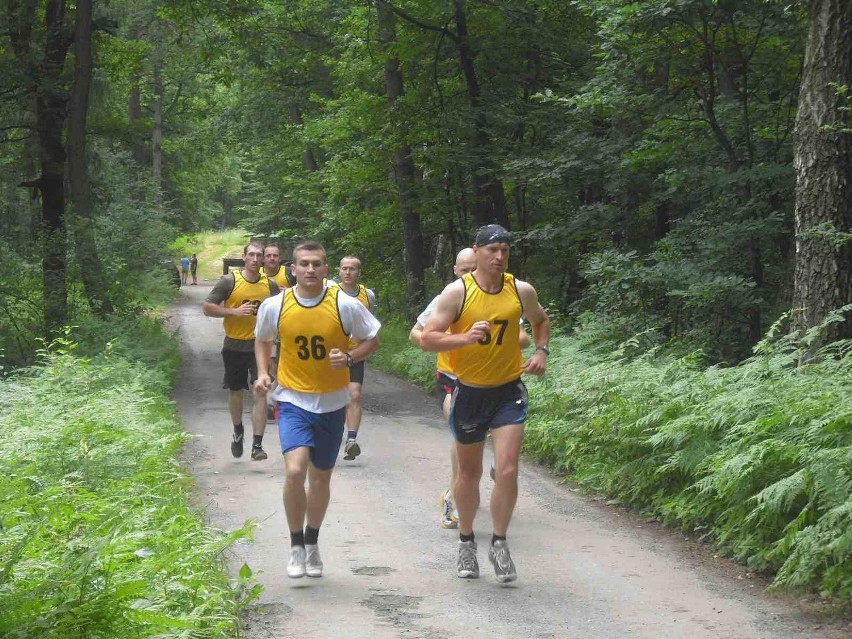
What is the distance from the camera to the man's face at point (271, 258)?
1231cm

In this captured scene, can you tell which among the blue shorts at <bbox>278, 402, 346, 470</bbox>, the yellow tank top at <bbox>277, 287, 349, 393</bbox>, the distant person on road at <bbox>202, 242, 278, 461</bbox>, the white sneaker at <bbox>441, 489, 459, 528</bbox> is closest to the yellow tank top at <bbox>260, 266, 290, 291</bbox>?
the distant person on road at <bbox>202, 242, 278, 461</bbox>

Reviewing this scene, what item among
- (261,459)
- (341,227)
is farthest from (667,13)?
(341,227)

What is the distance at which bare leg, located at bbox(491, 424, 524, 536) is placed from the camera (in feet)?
23.4

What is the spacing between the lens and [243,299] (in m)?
12.0

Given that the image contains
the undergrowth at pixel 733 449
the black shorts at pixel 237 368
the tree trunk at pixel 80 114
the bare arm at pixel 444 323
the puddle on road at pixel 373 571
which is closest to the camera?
the undergrowth at pixel 733 449

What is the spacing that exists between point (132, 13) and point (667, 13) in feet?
76.8

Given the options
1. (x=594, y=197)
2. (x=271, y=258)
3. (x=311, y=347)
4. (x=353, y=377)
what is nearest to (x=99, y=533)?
(x=311, y=347)

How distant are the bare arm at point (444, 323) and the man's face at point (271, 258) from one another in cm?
544

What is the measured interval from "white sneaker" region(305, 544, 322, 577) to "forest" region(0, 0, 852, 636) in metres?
2.84

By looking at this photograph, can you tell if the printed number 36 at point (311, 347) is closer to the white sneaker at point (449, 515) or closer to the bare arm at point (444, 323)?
the bare arm at point (444, 323)

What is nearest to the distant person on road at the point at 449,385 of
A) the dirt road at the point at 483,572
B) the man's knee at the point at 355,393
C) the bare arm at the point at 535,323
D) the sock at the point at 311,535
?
the dirt road at the point at 483,572

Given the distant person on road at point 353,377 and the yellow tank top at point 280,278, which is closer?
the distant person on road at point 353,377

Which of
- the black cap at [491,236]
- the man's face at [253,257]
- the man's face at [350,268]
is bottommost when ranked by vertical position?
the man's face at [350,268]

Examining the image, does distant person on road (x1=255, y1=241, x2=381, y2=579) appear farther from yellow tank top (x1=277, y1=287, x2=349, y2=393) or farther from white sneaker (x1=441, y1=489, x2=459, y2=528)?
white sneaker (x1=441, y1=489, x2=459, y2=528)
